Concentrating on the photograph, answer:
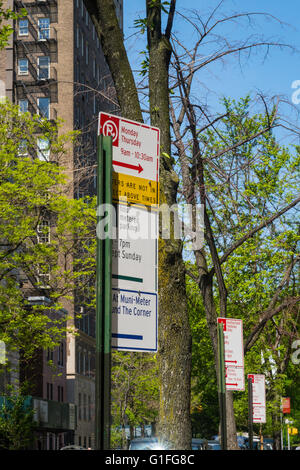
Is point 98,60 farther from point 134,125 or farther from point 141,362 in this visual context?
point 134,125

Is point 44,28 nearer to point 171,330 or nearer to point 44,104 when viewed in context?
point 44,104

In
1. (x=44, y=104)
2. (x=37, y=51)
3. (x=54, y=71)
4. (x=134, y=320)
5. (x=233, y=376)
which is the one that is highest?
(x=37, y=51)

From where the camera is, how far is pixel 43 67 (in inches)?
3103

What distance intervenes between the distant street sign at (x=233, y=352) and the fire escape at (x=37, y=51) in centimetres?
6696

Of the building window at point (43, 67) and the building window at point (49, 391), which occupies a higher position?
the building window at point (43, 67)

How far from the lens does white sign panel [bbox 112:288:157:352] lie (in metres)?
4.80

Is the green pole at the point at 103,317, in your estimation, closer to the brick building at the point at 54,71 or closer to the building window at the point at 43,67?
the brick building at the point at 54,71

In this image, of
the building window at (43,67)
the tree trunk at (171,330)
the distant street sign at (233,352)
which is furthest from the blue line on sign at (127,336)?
the building window at (43,67)

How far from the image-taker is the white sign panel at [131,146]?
A: 5.07 m

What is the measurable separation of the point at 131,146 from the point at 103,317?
124 cm

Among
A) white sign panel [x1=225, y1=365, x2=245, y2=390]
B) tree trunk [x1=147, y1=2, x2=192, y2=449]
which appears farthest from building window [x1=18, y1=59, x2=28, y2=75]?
tree trunk [x1=147, y1=2, x2=192, y2=449]

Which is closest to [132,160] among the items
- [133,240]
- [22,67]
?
[133,240]
